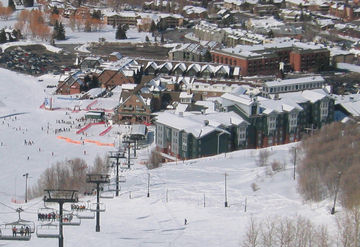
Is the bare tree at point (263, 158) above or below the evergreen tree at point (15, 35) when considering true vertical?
below

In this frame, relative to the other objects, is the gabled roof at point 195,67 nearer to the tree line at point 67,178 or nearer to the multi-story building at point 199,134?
the multi-story building at point 199,134

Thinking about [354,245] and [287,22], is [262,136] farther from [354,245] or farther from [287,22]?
[287,22]

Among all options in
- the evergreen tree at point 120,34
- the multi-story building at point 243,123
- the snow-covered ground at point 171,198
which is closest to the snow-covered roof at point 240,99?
the multi-story building at point 243,123

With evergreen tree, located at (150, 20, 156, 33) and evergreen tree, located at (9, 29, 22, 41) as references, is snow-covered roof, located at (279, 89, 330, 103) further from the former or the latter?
evergreen tree, located at (150, 20, 156, 33)

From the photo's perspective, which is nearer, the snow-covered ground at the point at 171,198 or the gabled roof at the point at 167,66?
the snow-covered ground at the point at 171,198

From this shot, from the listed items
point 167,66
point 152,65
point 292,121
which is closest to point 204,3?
point 152,65

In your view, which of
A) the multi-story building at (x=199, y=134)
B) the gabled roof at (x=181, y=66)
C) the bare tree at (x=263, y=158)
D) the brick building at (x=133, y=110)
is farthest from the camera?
the gabled roof at (x=181, y=66)

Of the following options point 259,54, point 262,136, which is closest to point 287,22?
point 259,54

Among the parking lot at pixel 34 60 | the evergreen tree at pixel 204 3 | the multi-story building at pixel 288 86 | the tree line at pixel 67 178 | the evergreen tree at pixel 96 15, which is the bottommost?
the tree line at pixel 67 178

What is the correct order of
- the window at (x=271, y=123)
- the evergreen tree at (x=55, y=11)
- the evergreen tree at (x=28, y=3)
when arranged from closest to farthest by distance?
the window at (x=271, y=123) < the evergreen tree at (x=55, y=11) < the evergreen tree at (x=28, y=3)
